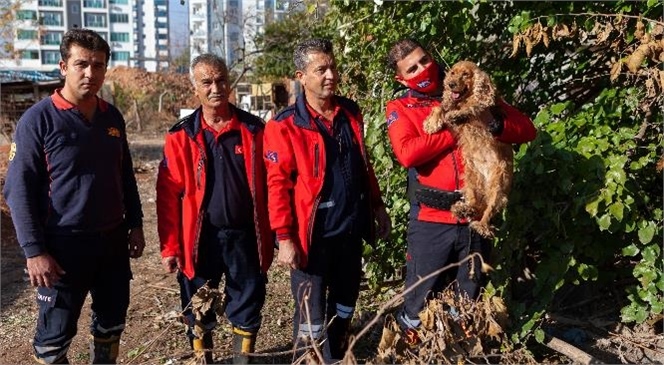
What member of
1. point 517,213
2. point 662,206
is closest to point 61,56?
point 517,213

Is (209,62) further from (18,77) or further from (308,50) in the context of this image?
(18,77)

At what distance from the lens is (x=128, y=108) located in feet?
93.0

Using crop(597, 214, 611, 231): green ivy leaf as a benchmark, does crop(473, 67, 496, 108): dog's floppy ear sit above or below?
above

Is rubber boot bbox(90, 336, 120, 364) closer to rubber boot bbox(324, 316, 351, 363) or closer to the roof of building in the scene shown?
rubber boot bbox(324, 316, 351, 363)

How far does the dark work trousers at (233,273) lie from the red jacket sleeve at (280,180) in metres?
0.33

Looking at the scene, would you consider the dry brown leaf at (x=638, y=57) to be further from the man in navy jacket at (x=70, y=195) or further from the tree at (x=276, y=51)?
the tree at (x=276, y=51)

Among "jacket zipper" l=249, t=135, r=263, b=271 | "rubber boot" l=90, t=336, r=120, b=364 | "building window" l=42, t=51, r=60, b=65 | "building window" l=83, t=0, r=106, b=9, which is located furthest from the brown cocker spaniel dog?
"building window" l=83, t=0, r=106, b=9

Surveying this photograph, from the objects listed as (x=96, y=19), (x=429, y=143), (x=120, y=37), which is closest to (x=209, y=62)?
(x=429, y=143)

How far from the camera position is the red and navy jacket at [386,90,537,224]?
288 centimetres

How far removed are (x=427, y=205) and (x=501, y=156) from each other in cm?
43

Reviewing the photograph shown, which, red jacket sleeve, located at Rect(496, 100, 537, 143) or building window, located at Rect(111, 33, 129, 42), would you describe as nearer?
red jacket sleeve, located at Rect(496, 100, 537, 143)

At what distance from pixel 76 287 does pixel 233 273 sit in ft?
2.60

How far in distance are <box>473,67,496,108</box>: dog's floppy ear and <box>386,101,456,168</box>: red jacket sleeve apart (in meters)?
0.21

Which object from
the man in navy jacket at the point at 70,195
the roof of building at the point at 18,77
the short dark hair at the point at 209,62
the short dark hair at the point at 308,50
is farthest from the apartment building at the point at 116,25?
the short dark hair at the point at 308,50
